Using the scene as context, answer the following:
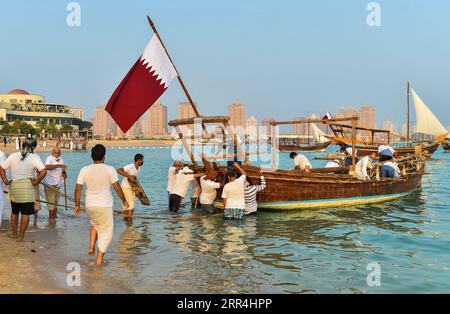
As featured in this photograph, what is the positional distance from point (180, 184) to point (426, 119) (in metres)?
43.1

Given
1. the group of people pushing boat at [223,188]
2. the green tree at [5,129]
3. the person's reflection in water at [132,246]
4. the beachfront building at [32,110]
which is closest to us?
the person's reflection in water at [132,246]

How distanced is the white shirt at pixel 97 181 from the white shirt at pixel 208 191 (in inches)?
211

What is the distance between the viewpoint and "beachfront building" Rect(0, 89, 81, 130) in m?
101

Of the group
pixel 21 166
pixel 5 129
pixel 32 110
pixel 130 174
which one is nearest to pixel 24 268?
pixel 21 166

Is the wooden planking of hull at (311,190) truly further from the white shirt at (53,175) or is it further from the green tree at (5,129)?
the green tree at (5,129)

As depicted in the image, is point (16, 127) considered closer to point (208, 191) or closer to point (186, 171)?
point (186, 171)

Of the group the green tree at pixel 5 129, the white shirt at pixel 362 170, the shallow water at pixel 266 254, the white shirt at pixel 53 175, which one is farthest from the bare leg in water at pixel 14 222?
the green tree at pixel 5 129

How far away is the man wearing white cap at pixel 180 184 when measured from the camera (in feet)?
39.0

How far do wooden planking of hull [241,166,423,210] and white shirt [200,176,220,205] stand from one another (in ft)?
3.41

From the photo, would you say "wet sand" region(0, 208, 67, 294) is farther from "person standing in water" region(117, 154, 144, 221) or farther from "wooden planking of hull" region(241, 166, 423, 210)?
"wooden planking of hull" region(241, 166, 423, 210)

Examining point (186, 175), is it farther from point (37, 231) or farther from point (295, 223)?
point (37, 231)

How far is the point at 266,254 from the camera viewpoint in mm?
8281

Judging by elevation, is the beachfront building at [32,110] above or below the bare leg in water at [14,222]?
above

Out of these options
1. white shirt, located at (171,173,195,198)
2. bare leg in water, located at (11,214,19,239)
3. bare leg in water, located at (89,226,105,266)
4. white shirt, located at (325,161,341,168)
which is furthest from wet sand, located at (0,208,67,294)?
white shirt, located at (325,161,341,168)
